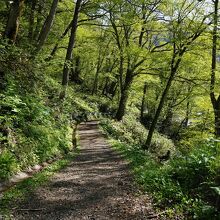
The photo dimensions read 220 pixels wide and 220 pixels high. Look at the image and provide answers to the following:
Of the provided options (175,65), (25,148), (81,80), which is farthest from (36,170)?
(81,80)

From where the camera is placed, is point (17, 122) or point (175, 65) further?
point (175, 65)

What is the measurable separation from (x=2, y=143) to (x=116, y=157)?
17.4 feet

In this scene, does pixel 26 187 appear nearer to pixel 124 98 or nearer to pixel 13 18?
pixel 13 18

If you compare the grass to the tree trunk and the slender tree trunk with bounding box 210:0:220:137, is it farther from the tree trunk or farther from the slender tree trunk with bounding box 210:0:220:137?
the slender tree trunk with bounding box 210:0:220:137

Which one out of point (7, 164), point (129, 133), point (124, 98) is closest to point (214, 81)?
point (129, 133)

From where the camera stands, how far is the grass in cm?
604

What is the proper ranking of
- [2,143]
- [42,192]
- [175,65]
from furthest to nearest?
[175,65] → [2,143] → [42,192]

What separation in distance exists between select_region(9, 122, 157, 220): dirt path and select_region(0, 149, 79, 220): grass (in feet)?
0.53

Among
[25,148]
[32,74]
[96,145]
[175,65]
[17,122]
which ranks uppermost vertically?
[175,65]

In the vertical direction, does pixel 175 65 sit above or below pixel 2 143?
above

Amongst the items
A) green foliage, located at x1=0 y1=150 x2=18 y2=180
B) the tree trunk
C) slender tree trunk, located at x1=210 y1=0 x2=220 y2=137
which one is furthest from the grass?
slender tree trunk, located at x1=210 y1=0 x2=220 y2=137

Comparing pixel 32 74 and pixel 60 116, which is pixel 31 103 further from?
pixel 60 116

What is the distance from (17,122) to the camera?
9859mm

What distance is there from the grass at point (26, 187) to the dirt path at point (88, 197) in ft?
0.53
